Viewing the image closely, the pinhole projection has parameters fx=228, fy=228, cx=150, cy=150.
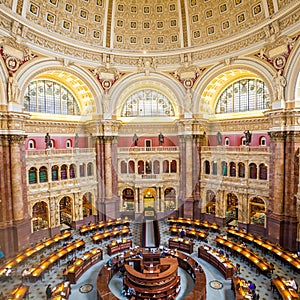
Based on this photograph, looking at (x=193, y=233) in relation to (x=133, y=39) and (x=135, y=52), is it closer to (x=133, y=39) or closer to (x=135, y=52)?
(x=135, y=52)

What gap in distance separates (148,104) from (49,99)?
1200cm

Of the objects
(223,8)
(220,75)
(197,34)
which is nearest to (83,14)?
(197,34)

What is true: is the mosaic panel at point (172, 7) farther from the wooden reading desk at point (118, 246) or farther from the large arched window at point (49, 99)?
the wooden reading desk at point (118, 246)

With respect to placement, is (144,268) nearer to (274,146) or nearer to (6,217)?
(6,217)

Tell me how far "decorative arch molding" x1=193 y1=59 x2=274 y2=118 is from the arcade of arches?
121 millimetres

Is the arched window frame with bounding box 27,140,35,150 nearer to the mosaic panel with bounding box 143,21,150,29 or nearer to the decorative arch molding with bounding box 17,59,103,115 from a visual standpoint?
the decorative arch molding with bounding box 17,59,103,115

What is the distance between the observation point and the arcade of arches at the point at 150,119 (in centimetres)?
1973

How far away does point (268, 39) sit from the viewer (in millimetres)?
20344

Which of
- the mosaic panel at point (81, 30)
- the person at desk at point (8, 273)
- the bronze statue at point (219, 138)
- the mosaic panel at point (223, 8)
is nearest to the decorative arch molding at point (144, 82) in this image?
the bronze statue at point (219, 138)

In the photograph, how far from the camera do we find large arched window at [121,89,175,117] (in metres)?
29.8

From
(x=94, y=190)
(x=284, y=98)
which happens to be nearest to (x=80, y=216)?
(x=94, y=190)

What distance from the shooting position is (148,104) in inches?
1180

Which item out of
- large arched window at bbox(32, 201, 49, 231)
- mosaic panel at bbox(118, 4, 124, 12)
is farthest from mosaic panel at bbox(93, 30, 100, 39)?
large arched window at bbox(32, 201, 49, 231)

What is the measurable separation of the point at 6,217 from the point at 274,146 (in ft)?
80.4
